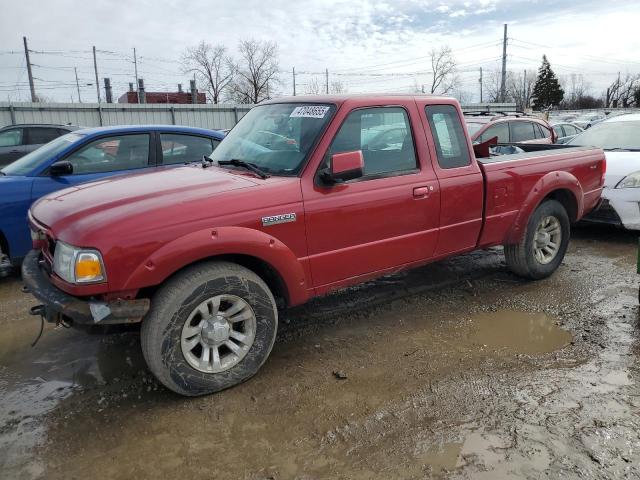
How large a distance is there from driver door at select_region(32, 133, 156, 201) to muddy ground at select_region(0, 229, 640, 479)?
4.65ft

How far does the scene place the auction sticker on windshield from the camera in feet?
12.1

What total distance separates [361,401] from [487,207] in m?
2.29

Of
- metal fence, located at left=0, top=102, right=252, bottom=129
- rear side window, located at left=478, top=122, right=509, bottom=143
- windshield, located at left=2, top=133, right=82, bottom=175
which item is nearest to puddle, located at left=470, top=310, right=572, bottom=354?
windshield, located at left=2, top=133, right=82, bottom=175

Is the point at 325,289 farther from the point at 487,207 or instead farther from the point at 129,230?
the point at 487,207

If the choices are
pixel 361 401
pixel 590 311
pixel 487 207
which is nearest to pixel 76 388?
pixel 361 401

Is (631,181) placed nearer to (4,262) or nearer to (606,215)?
(606,215)

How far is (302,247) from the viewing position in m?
3.41

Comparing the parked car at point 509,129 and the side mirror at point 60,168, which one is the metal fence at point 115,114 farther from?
the side mirror at point 60,168

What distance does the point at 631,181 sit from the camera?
20.8 feet

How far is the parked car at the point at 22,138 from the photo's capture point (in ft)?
37.9

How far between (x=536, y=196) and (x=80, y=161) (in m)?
4.93

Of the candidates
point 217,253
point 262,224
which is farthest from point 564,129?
point 217,253

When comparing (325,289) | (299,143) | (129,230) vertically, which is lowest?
(325,289)

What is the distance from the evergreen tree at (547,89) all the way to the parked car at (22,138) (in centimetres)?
6729
